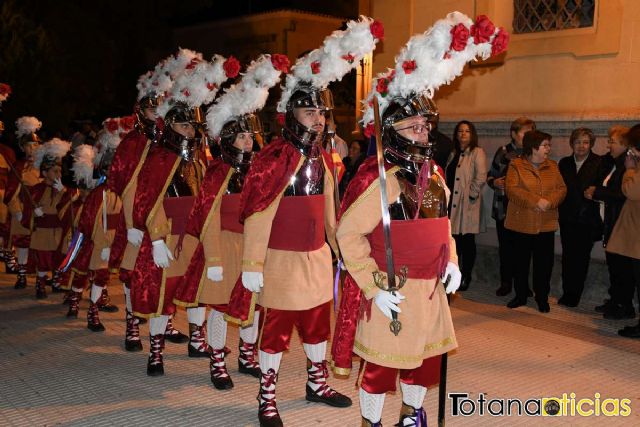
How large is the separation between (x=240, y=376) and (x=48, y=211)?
154 inches

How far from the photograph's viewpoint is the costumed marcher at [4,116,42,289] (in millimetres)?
8703

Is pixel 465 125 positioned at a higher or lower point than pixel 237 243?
higher

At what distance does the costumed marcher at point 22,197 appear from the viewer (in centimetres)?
870

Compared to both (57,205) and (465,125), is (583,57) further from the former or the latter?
(57,205)

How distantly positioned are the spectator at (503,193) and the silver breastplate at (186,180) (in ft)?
12.6

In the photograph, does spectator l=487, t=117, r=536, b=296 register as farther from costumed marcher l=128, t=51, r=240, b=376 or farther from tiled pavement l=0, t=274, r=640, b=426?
costumed marcher l=128, t=51, r=240, b=376

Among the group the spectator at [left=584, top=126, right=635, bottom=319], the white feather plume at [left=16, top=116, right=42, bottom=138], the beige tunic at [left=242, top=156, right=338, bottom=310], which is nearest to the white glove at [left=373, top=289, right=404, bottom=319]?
the beige tunic at [left=242, top=156, right=338, bottom=310]

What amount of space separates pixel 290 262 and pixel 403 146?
3.76 ft

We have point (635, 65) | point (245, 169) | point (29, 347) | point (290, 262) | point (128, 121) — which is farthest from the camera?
point (635, 65)

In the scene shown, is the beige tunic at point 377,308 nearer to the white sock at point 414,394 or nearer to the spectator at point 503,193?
the white sock at point 414,394

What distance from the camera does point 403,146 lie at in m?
3.77

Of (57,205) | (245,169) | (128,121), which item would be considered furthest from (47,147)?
(245,169)

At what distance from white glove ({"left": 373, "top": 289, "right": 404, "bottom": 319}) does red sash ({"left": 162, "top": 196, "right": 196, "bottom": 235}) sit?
231 cm

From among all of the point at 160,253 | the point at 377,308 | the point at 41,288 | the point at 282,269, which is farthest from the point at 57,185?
the point at 377,308
